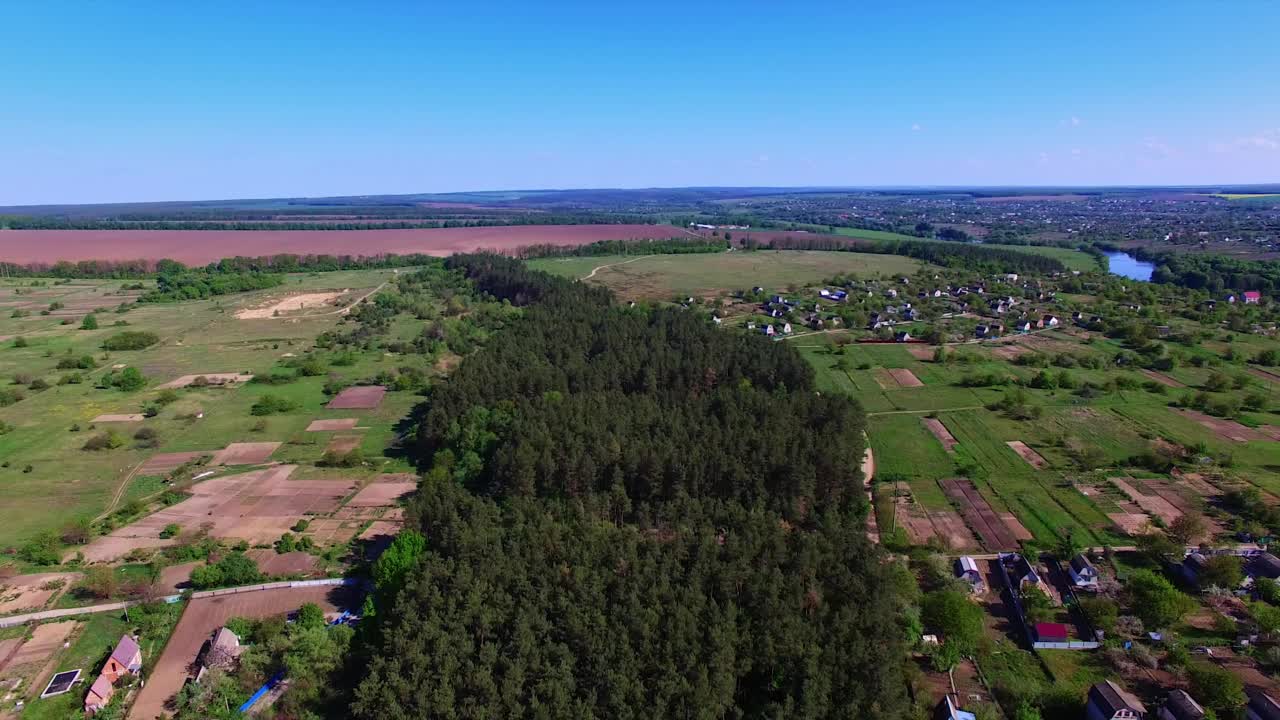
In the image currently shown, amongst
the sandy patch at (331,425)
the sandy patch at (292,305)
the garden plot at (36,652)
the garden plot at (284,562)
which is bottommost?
the garden plot at (36,652)

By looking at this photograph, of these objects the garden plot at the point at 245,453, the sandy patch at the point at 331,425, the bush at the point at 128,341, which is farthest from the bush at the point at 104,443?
the bush at the point at 128,341

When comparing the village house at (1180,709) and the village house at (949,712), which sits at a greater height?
the village house at (1180,709)

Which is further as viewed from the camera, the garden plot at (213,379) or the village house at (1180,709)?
the garden plot at (213,379)

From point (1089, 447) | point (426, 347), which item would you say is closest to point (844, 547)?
point (1089, 447)

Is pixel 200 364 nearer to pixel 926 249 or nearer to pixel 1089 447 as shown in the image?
pixel 1089 447

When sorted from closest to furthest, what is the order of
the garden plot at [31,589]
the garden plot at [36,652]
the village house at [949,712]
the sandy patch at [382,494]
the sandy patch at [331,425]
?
the village house at [949,712] → the garden plot at [36,652] → the garden plot at [31,589] → the sandy patch at [382,494] → the sandy patch at [331,425]

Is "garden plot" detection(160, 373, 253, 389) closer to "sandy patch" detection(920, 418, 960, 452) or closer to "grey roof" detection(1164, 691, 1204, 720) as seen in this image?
"sandy patch" detection(920, 418, 960, 452)

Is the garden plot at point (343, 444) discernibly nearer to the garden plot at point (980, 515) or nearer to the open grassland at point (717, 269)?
the garden plot at point (980, 515)
